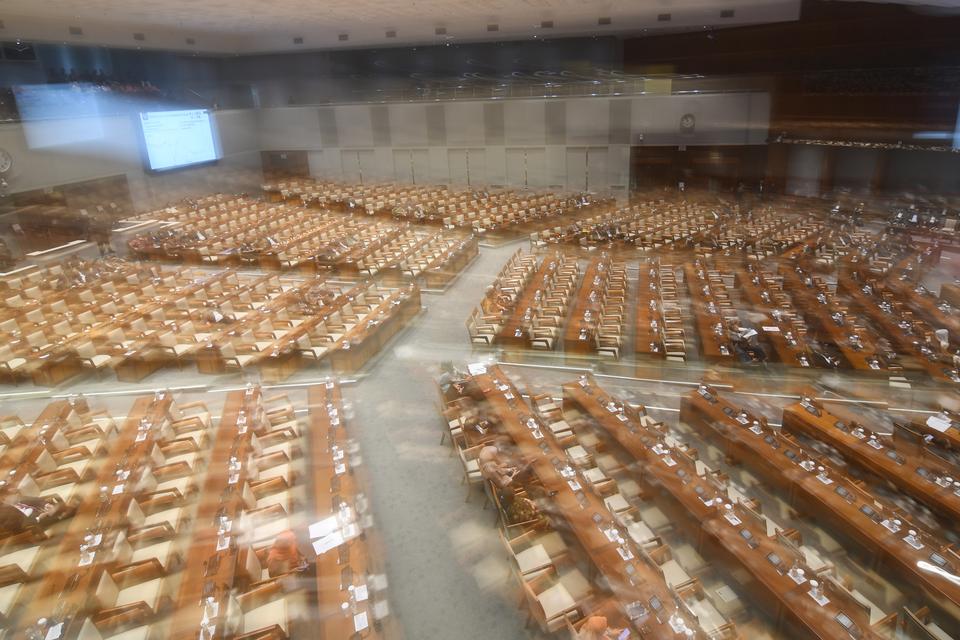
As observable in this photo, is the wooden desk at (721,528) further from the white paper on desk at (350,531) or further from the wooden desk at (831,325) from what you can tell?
the wooden desk at (831,325)

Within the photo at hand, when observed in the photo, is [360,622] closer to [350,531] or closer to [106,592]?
[350,531]

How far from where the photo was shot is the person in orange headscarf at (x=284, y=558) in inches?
140

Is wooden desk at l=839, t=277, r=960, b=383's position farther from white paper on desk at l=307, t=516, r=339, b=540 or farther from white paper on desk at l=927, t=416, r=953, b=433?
white paper on desk at l=307, t=516, r=339, b=540

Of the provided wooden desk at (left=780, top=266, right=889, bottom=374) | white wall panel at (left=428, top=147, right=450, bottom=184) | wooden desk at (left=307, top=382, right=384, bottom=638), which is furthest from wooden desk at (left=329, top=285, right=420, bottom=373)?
white wall panel at (left=428, top=147, right=450, bottom=184)

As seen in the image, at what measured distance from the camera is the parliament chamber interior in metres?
3.56

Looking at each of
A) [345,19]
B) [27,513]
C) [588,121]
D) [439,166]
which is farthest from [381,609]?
[588,121]

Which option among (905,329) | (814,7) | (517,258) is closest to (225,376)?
(517,258)

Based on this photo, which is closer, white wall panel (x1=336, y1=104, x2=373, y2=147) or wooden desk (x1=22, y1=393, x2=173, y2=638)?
wooden desk (x1=22, y1=393, x2=173, y2=638)

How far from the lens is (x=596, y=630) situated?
3045mm

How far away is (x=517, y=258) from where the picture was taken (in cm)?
1093

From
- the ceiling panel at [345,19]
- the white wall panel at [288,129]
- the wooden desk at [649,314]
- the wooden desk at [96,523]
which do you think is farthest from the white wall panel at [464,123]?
the wooden desk at [96,523]

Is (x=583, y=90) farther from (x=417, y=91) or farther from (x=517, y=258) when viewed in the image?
Answer: (x=517, y=258)

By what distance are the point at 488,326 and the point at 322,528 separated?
428cm

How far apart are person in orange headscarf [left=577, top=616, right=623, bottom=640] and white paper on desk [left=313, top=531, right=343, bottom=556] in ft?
5.57
